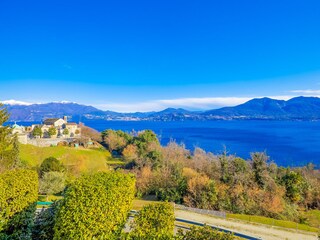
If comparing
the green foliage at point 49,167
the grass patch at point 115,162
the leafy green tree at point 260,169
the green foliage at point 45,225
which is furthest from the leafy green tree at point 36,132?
the green foliage at point 45,225

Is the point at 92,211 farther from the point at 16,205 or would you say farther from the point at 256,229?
the point at 256,229

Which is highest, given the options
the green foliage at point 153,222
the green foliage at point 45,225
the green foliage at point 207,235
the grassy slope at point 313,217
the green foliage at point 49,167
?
the green foliage at point 207,235

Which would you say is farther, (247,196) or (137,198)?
(137,198)

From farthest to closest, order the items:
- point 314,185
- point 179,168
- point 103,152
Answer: point 103,152 → point 314,185 → point 179,168

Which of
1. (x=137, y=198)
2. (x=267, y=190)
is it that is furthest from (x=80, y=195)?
(x=267, y=190)

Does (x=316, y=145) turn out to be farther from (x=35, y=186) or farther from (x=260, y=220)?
(x=35, y=186)

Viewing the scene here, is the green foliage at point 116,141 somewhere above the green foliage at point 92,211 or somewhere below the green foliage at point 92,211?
below

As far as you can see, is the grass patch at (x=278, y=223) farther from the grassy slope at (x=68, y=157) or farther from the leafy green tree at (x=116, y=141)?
the leafy green tree at (x=116, y=141)
